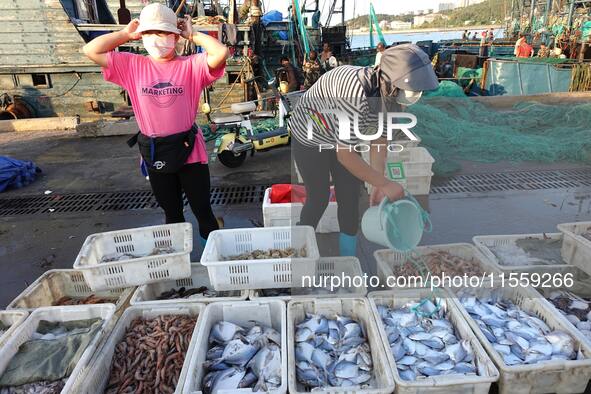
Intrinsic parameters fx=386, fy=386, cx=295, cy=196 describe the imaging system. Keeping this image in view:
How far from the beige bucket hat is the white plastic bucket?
190cm

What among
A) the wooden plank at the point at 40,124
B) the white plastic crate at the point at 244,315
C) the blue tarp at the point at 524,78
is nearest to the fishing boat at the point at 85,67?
the blue tarp at the point at 524,78

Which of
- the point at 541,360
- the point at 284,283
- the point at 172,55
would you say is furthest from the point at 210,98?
the point at 541,360

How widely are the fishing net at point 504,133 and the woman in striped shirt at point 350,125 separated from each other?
305cm

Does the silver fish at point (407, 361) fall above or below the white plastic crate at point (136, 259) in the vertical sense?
below

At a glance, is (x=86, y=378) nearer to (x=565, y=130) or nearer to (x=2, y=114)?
(x=565, y=130)

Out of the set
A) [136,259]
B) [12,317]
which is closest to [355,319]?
[136,259]

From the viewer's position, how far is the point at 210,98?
1029 centimetres

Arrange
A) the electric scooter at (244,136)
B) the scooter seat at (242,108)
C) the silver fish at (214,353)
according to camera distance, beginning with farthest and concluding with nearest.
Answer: the electric scooter at (244,136), the scooter seat at (242,108), the silver fish at (214,353)

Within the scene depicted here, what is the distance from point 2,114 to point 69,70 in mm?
1986

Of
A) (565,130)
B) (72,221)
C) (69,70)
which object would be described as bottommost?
(72,221)

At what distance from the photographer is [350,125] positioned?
2547 mm

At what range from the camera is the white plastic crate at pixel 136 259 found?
2.74 meters

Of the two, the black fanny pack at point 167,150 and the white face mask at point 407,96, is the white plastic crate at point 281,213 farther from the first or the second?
the white face mask at point 407,96

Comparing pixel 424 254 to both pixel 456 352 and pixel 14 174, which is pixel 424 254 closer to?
pixel 456 352
